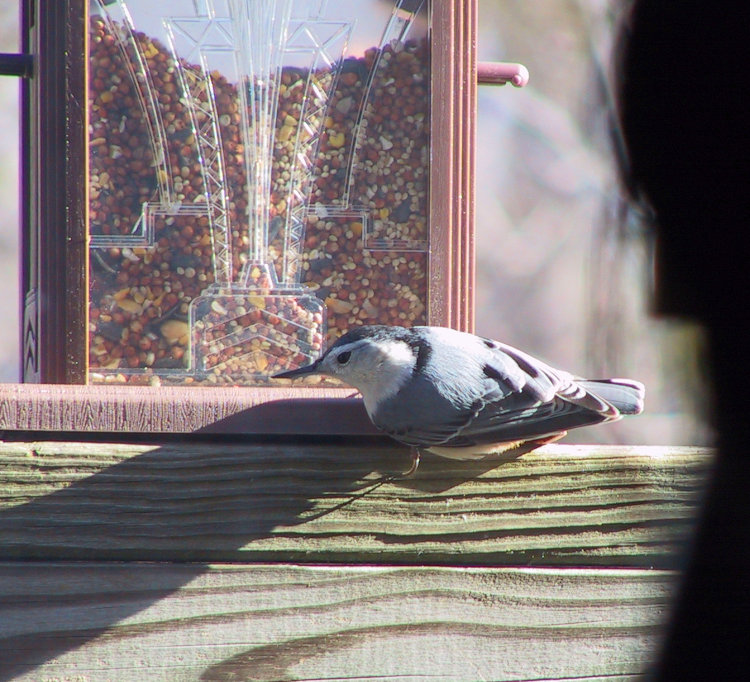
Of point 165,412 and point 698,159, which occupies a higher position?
point 698,159

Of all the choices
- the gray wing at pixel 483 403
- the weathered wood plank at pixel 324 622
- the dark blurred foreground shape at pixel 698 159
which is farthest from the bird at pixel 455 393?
the dark blurred foreground shape at pixel 698 159

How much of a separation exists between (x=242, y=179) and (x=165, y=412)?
1.55ft

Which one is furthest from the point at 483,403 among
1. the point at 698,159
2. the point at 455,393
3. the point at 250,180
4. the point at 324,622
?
the point at 698,159

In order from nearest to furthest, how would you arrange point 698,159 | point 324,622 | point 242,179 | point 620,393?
point 324,622, point 620,393, point 242,179, point 698,159

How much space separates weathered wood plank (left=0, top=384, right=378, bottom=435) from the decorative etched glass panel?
0.80 feet

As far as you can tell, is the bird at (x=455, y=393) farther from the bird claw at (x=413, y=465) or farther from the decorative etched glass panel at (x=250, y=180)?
the decorative etched glass panel at (x=250, y=180)

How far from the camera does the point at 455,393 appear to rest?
1231 millimetres

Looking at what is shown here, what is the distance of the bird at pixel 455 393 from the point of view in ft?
3.93

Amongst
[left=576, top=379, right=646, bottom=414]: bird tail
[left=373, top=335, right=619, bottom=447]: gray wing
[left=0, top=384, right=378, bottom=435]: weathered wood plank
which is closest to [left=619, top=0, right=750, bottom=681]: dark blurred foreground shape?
[left=576, top=379, right=646, bottom=414]: bird tail

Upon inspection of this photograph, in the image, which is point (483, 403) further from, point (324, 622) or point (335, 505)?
point (324, 622)

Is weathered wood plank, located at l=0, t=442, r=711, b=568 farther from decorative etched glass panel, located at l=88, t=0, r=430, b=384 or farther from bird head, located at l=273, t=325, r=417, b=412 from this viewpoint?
decorative etched glass panel, located at l=88, t=0, r=430, b=384

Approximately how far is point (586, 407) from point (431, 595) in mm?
313

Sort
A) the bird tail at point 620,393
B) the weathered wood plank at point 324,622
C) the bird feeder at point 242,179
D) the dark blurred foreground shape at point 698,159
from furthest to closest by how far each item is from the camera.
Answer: the dark blurred foreground shape at point 698,159 < the bird feeder at point 242,179 < the bird tail at point 620,393 < the weathered wood plank at point 324,622

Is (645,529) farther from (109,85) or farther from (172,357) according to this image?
(109,85)
